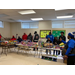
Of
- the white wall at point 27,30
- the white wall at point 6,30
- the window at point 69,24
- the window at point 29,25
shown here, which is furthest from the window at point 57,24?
the white wall at point 6,30

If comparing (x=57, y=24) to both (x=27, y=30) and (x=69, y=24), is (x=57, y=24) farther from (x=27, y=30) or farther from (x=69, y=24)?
(x=27, y=30)

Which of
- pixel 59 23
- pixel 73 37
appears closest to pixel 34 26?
pixel 59 23

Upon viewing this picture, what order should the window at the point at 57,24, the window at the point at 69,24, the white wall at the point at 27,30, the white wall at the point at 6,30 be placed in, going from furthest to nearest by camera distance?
1. the white wall at the point at 6,30
2. the white wall at the point at 27,30
3. the window at the point at 57,24
4. the window at the point at 69,24

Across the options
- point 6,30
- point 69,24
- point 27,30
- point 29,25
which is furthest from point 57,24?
point 6,30

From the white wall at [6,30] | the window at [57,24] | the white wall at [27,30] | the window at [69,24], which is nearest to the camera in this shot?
the window at [69,24]

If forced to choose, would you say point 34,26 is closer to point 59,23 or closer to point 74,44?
point 59,23

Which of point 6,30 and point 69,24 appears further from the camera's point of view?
point 6,30

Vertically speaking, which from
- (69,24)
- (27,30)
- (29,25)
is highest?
(29,25)

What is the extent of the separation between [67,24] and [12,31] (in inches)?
302

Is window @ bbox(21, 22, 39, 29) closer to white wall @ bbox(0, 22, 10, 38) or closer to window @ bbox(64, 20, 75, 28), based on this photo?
white wall @ bbox(0, 22, 10, 38)

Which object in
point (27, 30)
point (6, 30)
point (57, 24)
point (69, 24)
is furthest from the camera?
point (6, 30)

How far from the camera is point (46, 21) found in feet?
26.8

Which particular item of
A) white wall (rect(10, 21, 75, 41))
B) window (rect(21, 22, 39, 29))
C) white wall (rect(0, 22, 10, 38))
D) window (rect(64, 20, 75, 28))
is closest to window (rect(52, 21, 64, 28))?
window (rect(64, 20, 75, 28))

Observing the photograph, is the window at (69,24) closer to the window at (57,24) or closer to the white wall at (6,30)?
the window at (57,24)
